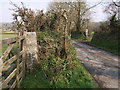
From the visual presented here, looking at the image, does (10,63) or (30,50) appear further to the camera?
(30,50)

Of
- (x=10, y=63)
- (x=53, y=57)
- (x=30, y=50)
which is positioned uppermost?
(x=30, y=50)

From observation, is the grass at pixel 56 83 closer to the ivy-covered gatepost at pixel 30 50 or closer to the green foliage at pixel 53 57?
the green foliage at pixel 53 57

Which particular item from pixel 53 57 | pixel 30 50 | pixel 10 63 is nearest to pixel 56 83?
pixel 53 57

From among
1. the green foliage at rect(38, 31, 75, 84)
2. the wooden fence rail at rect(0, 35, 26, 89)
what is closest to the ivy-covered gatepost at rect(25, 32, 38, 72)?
the wooden fence rail at rect(0, 35, 26, 89)

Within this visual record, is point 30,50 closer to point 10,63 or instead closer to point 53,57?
point 53,57

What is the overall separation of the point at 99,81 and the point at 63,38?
98.0 inches

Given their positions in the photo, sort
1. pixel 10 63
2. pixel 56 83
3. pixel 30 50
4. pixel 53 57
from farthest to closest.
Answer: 1. pixel 53 57
2. pixel 30 50
3. pixel 56 83
4. pixel 10 63

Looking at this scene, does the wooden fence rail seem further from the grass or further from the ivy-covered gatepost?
the grass

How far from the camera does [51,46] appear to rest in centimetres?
544

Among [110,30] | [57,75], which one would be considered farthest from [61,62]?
[110,30]

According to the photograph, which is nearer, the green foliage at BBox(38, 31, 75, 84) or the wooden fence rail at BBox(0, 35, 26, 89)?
the wooden fence rail at BBox(0, 35, 26, 89)

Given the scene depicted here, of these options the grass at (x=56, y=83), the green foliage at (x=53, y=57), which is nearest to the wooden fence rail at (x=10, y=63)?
the grass at (x=56, y=83)

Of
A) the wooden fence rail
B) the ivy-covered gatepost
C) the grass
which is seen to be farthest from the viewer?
the ivy-covered gatepost

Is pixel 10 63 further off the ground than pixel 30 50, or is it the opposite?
pixel 30 50
